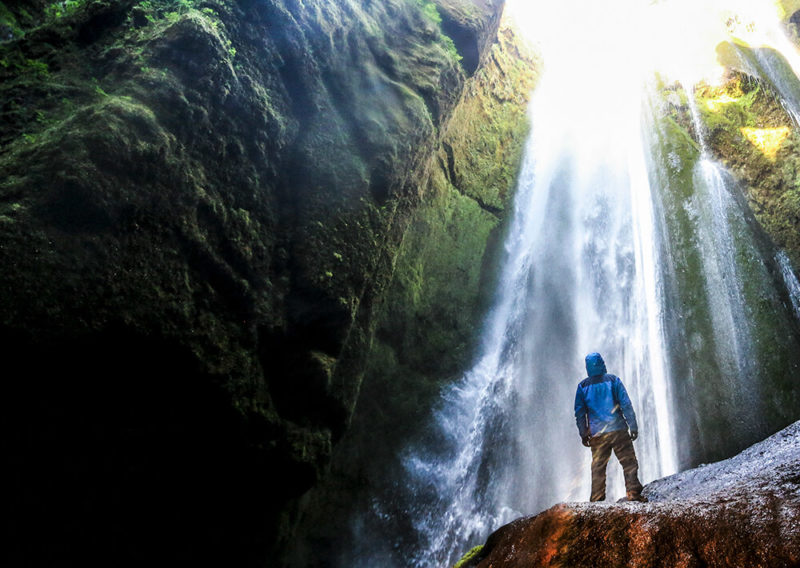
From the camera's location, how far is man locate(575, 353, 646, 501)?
13.1 ft

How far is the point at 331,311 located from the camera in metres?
5.30

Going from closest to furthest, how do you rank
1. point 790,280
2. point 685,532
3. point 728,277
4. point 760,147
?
point 685,532 → point 790,280 → point 728,277 → point 760,147

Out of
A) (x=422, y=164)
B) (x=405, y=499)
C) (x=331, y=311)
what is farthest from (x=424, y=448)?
(x=422, y=164)

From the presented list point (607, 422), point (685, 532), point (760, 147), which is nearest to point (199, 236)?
point (685, 532)

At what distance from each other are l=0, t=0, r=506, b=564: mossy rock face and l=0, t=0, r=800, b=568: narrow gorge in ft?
0.09

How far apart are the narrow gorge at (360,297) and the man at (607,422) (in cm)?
49

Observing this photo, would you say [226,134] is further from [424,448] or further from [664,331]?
[664,331]

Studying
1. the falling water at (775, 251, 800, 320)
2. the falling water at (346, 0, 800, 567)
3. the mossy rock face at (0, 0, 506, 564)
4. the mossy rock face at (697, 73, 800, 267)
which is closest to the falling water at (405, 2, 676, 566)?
the falling water at (346, 0, 800, 567)

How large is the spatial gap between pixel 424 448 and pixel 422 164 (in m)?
5.38

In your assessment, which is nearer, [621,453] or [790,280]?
[621,453]

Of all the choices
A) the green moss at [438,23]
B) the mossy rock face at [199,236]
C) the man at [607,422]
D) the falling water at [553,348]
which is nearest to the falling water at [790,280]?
the falling water at [553,348]

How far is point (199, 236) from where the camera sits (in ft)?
13.5

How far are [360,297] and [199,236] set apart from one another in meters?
2.35

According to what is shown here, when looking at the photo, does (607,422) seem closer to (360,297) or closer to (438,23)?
(360,297)
